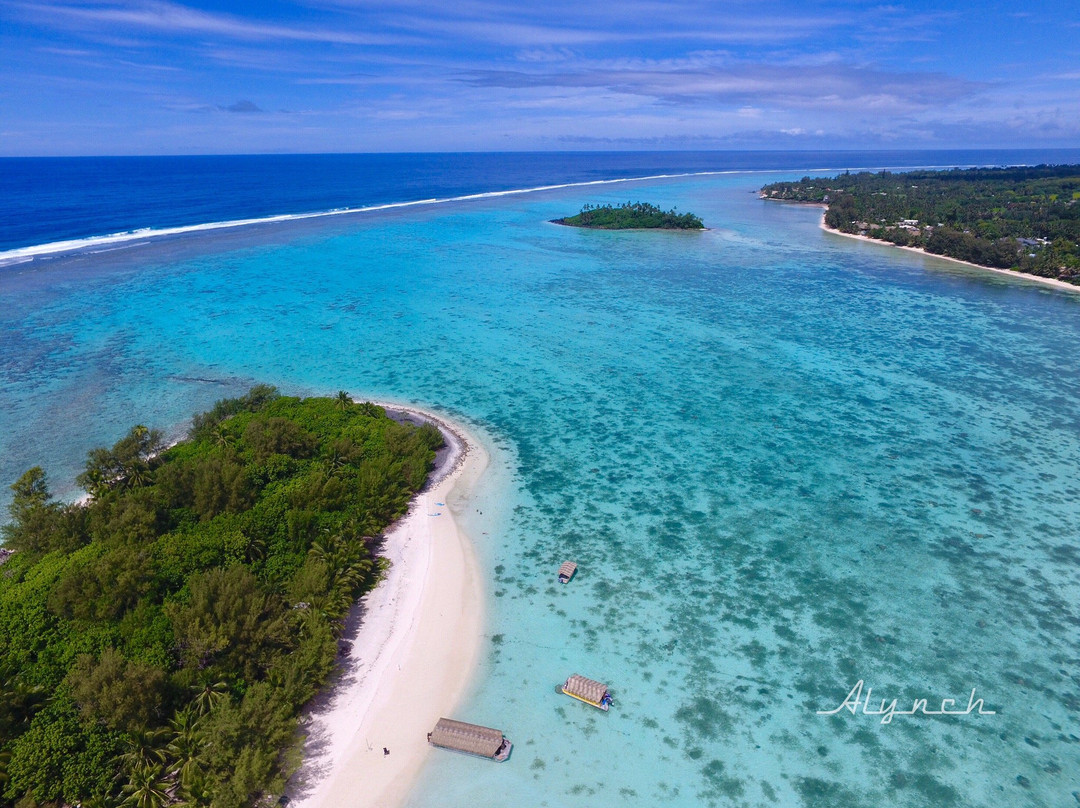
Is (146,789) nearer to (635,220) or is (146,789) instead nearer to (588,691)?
(588,691)

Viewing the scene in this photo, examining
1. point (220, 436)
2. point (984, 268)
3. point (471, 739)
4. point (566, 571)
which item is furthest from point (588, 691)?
point (984, 268)

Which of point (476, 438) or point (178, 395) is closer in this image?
point (476, 438)

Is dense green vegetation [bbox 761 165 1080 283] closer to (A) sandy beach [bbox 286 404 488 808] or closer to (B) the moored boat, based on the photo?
(B) the moored boat

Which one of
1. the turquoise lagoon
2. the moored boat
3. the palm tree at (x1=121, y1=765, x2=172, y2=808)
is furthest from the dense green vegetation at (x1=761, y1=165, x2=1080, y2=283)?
the palm tree at (x1=121, y1=765, x2=172, y2=808)

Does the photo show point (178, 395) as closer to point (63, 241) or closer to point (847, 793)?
point (847, 793)

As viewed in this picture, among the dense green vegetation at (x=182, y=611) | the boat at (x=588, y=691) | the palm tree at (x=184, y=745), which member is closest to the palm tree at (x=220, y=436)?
the dense green vegetation at (x=182, y=611)

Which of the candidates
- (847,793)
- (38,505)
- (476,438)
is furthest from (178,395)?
(847,793)
